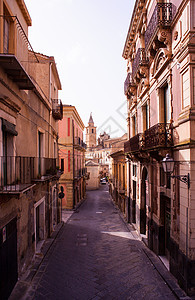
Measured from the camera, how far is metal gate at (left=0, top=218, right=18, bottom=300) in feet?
19.4

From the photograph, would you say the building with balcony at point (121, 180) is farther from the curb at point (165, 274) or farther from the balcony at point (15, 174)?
the balcony at point (15, 174)

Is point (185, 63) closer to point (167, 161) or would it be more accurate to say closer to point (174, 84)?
point (174, 84)

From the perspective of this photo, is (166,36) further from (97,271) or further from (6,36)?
(97,271)

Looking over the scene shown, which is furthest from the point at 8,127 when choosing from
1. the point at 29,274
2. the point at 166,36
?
the point at 166,36

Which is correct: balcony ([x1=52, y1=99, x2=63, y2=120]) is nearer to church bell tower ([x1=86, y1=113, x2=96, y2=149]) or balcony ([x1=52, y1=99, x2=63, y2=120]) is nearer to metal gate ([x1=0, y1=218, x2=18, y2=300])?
metal gate ([x1=0, y1=218, x2=18, y2=300])

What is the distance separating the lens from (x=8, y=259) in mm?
6352

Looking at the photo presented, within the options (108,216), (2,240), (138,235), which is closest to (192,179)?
(2,240)

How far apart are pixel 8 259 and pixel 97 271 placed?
12.2ft

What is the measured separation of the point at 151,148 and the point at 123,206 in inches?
503

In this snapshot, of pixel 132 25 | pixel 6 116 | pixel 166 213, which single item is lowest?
pixel 166 213

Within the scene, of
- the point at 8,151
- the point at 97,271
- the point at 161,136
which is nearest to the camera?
the point at 8,151

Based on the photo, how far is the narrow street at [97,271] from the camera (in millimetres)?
7070

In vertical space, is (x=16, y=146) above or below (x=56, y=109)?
below

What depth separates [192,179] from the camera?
22.3ft
